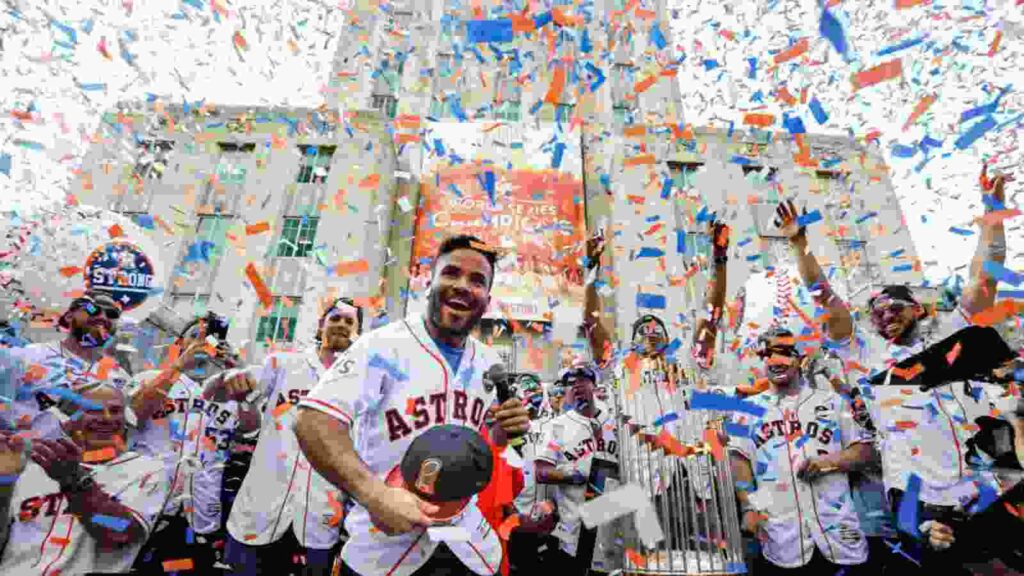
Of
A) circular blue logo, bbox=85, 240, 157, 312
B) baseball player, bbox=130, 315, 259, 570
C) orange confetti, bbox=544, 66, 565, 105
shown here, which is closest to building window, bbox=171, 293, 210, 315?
circular blue logo, bbox=85, 240, 157, 312

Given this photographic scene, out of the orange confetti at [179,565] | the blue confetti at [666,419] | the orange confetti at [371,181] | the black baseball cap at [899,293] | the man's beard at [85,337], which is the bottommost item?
the orange confetti at [179,565]

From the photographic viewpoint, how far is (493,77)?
1827cm

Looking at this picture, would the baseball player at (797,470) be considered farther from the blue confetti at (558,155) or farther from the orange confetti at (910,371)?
the blue confetti at (558,155)

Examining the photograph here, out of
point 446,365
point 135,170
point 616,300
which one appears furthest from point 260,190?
point 446,365

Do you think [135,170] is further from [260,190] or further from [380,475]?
[380,475]

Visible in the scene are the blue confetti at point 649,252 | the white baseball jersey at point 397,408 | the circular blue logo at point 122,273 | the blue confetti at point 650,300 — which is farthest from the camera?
the blue confetti at point 649,252

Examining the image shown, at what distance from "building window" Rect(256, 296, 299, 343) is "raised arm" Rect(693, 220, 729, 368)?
12698mm

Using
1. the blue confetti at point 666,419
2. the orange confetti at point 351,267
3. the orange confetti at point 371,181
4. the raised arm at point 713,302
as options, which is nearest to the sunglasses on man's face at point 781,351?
the raised arm at point 713,302

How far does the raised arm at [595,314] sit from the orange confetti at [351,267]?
10.6m

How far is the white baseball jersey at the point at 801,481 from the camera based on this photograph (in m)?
3.54

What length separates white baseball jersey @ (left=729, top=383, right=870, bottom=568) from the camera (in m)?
3.54

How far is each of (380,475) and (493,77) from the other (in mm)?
18148

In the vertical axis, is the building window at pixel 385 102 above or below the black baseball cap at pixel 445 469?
above

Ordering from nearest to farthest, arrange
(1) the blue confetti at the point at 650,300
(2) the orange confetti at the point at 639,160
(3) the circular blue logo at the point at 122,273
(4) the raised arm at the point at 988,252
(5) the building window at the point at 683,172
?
1. (4) the raised arm at the point at 988,252
2. (3) the circular blue logo at the point at 122,273
3. (1) the blue confetti at the point at 650,300
4. (2) the orange confetti at the point at 639,160
5. (5) the building window at the point at 683,172
